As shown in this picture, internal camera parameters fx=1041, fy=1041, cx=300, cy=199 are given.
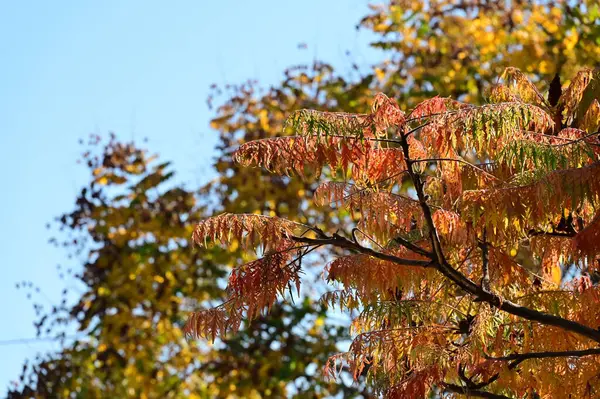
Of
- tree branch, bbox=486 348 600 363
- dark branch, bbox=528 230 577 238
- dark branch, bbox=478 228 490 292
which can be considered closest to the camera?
tree branch, bbox=486 348 600 363

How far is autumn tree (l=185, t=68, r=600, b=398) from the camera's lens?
4445 mm

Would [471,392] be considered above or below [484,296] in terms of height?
below

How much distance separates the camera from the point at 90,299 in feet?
40.6

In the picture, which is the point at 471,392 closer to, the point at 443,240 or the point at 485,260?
the point at 485,260

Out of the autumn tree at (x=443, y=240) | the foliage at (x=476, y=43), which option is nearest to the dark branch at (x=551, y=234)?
the autumn tree at (x=443, y=240)

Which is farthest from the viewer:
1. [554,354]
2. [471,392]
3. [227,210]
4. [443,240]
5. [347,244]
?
[227,210]

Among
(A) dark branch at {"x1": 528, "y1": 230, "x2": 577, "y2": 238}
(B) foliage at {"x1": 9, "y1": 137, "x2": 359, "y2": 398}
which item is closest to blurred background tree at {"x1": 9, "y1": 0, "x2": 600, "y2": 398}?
(B) foliage at {"x1": 9, "y1": 137, "x2": 359, "y2": 398}

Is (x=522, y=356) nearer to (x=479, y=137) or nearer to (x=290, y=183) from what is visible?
(x=479, y=137)

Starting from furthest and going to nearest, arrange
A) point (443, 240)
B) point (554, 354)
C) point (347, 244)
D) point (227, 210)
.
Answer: point (227, 210) < point (443, 240) < point (554, 354) < point (347, 244)

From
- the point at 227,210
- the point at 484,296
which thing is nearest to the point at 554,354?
the point at 484,296

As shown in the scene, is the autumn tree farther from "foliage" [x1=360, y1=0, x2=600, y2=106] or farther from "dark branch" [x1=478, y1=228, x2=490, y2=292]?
"foliage" [x1=360, y1=0, x2=600, y2=106]

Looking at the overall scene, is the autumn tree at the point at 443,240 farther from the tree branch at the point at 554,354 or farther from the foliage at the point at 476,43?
the foliage at the point at 476,43

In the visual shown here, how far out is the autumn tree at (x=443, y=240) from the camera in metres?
4.45

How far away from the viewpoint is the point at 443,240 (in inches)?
214
